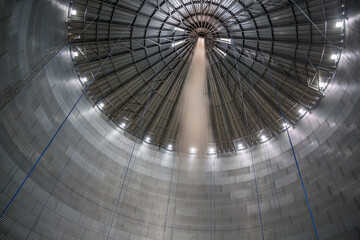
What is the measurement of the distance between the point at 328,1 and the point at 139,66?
60.6ft

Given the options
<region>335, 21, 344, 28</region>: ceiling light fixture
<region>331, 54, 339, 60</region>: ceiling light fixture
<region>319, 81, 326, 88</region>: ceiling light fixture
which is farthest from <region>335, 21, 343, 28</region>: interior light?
<region>319, 81, 326, 88</region>: ceiling light fixture

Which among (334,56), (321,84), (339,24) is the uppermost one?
(339,24)

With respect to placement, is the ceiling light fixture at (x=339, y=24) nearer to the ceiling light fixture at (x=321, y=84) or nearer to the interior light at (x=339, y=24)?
the interior light at (x=339, y=24)

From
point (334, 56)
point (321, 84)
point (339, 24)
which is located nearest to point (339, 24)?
point (339, 24)

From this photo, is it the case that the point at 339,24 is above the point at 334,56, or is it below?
above

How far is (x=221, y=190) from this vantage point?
2694cm

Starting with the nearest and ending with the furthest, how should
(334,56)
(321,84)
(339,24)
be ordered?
(339,24) < (334,56) < (321,84)

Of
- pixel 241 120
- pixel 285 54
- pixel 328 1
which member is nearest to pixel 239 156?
pixel 241 120

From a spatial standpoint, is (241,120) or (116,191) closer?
(116,191)

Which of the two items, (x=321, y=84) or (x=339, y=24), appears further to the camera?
(x=321, y=84)

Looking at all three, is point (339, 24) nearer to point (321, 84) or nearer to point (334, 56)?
point (334, 56)

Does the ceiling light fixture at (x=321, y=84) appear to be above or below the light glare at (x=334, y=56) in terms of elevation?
below

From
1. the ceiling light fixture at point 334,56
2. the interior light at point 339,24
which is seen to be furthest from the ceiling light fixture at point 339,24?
the ceiling light fixture at point 334,56

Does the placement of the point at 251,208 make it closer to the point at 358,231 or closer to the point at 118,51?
the point at 358,231
